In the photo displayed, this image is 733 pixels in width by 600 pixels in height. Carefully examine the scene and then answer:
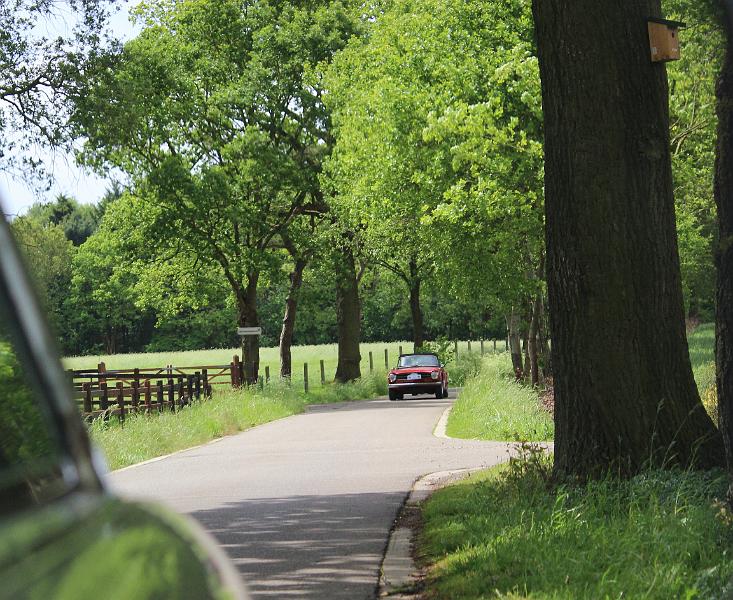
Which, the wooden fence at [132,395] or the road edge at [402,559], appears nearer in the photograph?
the road edge at [402,559]

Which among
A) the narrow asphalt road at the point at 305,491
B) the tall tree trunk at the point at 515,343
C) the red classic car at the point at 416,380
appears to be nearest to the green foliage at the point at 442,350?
the red classic car at the point at 416,380

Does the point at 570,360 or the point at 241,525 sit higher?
the point at 570,360

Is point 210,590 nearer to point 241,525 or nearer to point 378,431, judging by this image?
point 241,525

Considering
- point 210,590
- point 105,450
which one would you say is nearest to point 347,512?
point 105,450

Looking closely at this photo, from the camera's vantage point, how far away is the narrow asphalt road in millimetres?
8562

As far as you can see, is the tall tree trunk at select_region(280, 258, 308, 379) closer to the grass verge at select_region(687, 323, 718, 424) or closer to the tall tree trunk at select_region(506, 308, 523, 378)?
the tall tree trunk at select_region(506, 308, 523, 378)

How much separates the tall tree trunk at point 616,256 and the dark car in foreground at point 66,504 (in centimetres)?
851

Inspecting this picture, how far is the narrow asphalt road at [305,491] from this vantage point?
856 centimetres

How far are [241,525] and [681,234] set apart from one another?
31.7m

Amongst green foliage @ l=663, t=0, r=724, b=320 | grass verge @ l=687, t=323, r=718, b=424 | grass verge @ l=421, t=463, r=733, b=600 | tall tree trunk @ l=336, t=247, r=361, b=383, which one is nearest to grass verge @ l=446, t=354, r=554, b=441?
grass verge @ l=687, t=323, r=718, b=424

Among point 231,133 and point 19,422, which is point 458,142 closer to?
point 231,133

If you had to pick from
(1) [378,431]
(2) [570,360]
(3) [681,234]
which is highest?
→ (3) [681,234]

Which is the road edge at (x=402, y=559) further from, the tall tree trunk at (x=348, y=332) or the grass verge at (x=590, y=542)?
the tall tree trunk at (x=348, y=332)

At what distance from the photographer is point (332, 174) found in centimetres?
4359
